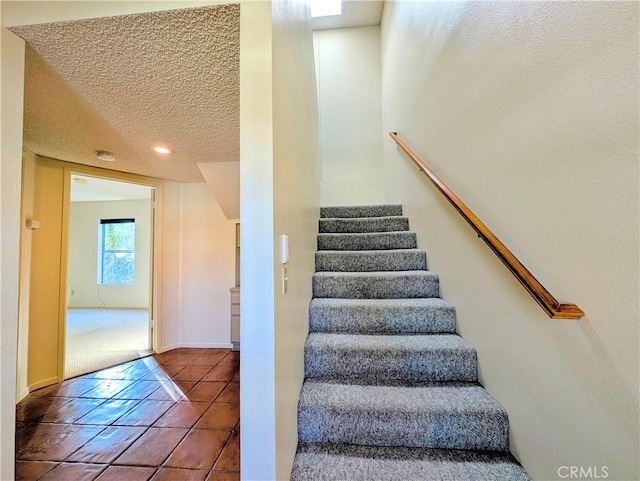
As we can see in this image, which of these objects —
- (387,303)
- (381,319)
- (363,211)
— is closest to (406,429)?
(381,319)

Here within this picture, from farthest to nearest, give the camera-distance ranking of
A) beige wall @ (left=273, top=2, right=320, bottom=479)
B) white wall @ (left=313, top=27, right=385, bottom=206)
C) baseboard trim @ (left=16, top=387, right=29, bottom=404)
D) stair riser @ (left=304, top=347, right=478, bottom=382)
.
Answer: white wall @ (left=313, top=27, right=385, bottom=206) → baseboard trim @ (left=16, top=387, right=29, bottom=404) → stair riser @ (left=304, top=347, right=478, bottom=382) → beige wall @ (left=273, top=2, right=320, bottom=479)

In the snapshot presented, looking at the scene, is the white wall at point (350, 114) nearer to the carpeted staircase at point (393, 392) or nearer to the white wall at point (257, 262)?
the carpeted staircase at point (393, 392)

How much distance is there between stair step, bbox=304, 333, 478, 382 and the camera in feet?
4.69

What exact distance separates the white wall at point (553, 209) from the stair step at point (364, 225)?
3.22 ft

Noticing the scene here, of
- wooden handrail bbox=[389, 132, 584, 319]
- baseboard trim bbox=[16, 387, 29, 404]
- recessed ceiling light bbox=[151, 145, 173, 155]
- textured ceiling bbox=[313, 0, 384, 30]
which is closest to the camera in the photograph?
wooden handrail bbox=[389, 132, 584, 319]

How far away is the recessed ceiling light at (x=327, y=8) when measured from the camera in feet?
11.9

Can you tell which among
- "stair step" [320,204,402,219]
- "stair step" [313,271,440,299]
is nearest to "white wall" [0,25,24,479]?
"stair step" [313,271,440,299]

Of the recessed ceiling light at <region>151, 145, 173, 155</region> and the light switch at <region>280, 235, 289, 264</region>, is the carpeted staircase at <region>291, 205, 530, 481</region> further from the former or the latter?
the recessed ceiling light at <region>151, 145, 173, 155</region>

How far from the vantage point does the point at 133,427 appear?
1.79 m

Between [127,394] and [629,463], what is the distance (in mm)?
2971

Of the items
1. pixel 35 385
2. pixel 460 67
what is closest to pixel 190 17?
pixel 460 67

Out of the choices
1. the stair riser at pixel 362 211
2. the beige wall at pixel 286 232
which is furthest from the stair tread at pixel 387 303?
the stair riser at pixel 362 211

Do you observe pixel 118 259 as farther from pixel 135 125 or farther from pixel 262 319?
pixel 262 319

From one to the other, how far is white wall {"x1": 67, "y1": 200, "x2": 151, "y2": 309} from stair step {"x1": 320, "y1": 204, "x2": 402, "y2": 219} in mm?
5193
